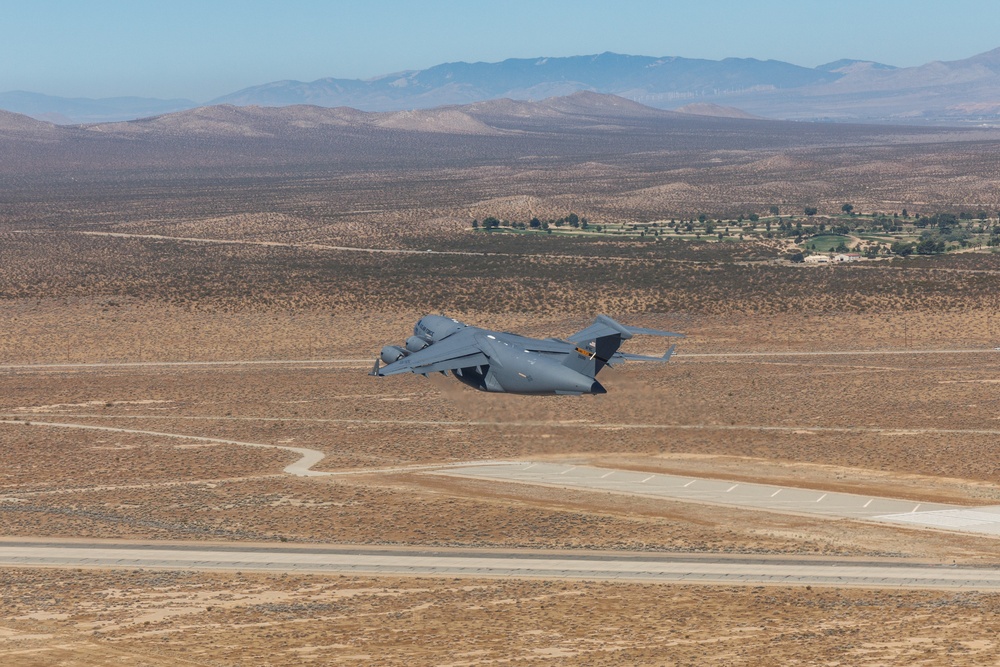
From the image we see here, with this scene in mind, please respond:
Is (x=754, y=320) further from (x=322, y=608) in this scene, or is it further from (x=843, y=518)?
(x=322, y=608)

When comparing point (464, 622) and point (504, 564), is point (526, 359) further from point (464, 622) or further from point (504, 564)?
point (464, 622)

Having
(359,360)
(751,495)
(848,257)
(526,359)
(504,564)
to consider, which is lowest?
(504,564)

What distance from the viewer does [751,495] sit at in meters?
50.5

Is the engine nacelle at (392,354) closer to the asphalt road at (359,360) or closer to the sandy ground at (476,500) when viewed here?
the sandy ground at (476,500)

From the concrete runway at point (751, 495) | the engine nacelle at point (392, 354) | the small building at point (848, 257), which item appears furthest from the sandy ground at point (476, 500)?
the small building at point (848, 257)

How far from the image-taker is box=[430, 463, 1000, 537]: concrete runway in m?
46.8

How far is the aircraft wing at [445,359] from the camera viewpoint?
56062 mm

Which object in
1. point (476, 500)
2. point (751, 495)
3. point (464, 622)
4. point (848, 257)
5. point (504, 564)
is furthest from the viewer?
point (848, 257)

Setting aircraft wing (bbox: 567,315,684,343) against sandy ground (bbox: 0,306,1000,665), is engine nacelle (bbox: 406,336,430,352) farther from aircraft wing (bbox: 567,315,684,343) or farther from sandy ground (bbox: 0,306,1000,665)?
aircraft wing (bbox: 567,315,684,343)

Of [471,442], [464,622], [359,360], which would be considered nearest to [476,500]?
[471,442]

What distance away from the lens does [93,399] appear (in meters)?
70.2

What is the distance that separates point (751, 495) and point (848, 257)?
3216 inches

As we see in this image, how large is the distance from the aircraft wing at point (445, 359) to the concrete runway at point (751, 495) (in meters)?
4.84

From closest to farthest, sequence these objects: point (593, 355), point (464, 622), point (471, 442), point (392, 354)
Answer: point (464, 622), point (593, 355), point (471, 442), point (392, 354)
